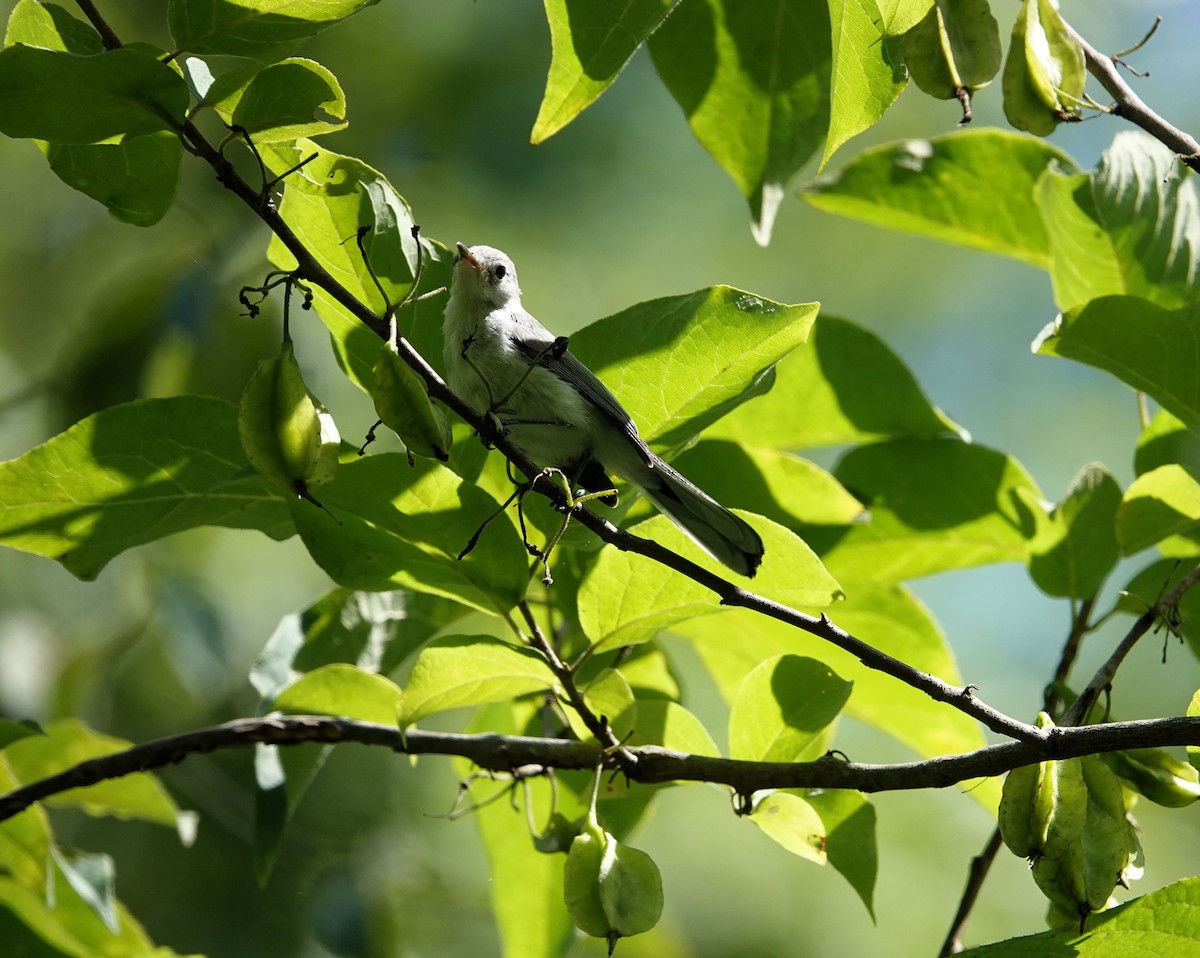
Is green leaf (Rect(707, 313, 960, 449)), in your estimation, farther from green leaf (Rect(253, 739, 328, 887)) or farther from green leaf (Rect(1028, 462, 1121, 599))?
green leaf (Rect(253, 739, 328, 887))

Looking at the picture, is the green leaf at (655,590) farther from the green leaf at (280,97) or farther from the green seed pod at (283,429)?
the green leaf at (280,97)

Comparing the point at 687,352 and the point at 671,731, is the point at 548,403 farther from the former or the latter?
the point at 671,731

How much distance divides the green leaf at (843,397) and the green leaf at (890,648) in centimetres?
33

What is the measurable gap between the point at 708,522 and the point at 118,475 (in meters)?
0.95

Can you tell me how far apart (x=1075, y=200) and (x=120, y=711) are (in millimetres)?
5202

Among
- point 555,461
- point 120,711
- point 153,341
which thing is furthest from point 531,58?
point 555,461

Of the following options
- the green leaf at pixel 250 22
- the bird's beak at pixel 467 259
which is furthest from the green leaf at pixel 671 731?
the bird's beak at pixel 467 259

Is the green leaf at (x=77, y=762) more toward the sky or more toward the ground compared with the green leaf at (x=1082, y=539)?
more toward the ground

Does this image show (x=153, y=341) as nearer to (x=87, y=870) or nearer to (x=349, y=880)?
(x=349, y=880)

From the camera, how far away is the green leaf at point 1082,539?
2.18m

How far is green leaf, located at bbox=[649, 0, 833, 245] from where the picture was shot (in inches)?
84.2

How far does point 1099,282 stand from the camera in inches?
89.7

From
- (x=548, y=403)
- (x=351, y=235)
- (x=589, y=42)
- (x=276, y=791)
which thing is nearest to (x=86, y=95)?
(x=351, y=235)

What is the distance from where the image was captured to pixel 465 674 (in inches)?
67.6
